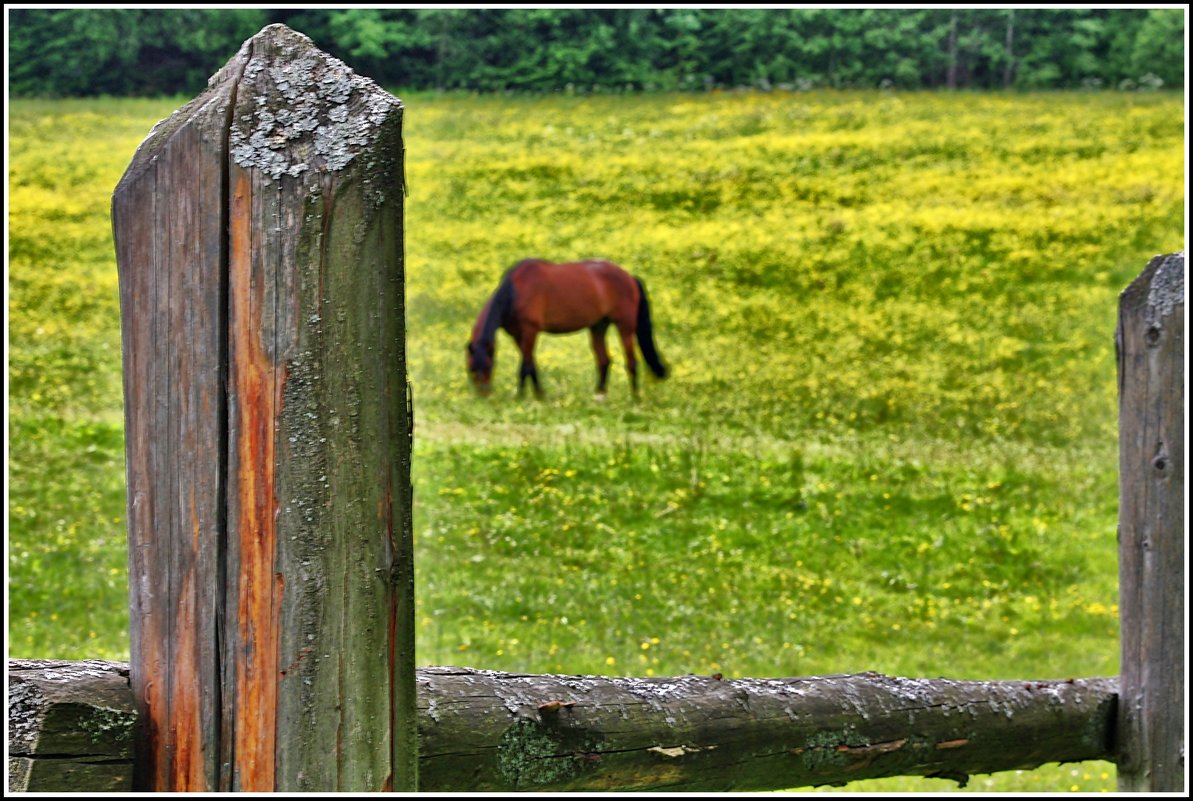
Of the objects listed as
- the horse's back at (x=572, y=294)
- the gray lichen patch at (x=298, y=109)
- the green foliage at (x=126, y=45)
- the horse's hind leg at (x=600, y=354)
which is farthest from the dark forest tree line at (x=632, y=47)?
the gray lichen patch at (x=298, y=109)

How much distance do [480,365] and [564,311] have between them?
1131mm

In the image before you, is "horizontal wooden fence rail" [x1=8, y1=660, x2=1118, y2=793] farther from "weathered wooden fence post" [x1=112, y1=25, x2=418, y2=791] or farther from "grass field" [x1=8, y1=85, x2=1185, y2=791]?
"grass field" [x1=8, y1=85, x2=1185, y2=791]

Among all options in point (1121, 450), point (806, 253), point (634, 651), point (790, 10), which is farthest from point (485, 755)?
point (790, 10)

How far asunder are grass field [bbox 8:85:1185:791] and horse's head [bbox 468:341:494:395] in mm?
270

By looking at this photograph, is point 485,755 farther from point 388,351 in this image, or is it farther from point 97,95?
point 97,95

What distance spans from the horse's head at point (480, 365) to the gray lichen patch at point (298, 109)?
920 cm

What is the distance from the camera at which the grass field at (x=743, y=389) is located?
7.90 metres

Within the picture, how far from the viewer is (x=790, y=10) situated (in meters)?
13.1

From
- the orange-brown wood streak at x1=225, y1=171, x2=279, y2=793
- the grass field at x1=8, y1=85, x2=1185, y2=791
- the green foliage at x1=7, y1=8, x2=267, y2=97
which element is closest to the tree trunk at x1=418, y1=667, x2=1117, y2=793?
the orange-brown wood streak at x1=225, y1=171, x2=279, y2=793

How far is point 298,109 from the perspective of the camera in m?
1.33

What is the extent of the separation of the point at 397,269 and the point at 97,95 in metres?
12.1

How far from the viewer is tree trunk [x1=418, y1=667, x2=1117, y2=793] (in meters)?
1.80

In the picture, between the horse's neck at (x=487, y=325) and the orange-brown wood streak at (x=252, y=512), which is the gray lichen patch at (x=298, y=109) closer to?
the orange-brown wood streak at (x=252, y=512)

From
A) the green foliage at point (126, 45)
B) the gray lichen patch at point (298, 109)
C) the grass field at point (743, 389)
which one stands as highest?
the green foliage at point (126, 45)
